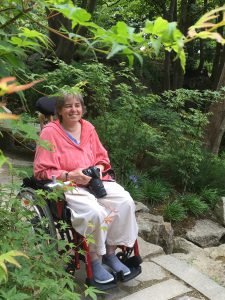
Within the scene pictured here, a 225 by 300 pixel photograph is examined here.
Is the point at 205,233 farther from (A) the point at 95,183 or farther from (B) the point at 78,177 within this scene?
(B) the point at 78,177

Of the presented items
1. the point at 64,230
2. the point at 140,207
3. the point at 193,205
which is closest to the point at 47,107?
the point at 140,207

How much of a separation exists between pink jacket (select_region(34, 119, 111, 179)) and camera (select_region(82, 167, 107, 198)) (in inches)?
6.3

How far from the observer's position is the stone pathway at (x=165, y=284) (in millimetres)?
2947

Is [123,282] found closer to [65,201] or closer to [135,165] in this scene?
[65,201]

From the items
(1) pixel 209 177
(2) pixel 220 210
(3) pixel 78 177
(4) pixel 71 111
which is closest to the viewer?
(3) pixel 78 177

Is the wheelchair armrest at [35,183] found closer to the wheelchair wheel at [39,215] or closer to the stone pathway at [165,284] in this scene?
the wheelchair wheel at [39,215]

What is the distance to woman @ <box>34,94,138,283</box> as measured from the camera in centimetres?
280

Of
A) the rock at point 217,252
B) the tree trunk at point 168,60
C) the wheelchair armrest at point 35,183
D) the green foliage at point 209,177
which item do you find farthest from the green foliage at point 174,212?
the tree trunk at point 168,60

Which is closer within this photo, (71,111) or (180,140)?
(71,111)

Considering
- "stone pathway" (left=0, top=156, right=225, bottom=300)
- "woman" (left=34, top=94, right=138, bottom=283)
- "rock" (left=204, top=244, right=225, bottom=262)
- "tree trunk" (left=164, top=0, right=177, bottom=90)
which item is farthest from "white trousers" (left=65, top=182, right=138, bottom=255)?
"tree trunk" (left=164, top=0, right=177, bottom=90)

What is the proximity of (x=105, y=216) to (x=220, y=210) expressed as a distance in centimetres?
A: 306

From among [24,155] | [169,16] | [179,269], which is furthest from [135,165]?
[169,16]

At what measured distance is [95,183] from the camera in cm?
303

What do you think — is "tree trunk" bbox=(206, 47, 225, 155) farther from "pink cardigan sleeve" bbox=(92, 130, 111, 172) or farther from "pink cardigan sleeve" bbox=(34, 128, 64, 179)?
"pink cardigan sleeve" bbox=(34, 128, 64, 179)
